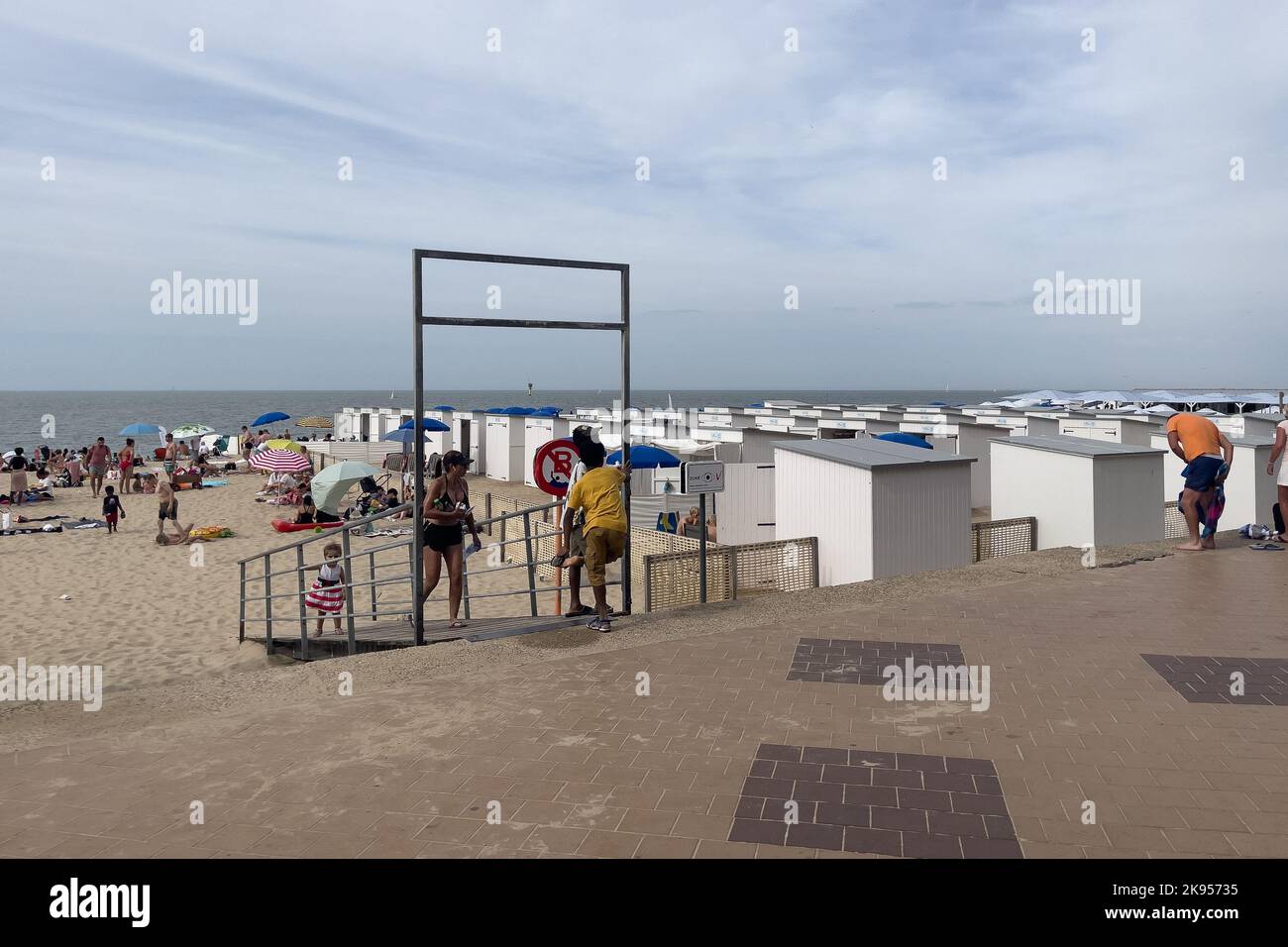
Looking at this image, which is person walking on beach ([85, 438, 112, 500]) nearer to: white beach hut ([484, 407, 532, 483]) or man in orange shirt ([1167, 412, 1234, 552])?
white beach hut ([484, 407, 532, 483])

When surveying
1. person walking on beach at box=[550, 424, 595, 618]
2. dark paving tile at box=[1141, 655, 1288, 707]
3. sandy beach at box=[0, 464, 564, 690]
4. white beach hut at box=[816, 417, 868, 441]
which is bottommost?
sandy beach at box=[0, 464, 564, 690]

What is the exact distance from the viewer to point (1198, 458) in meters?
9.16

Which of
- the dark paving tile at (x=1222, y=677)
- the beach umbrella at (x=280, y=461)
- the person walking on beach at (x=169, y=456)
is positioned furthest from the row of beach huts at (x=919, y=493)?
the person walking on beach at (x=169, y=456)

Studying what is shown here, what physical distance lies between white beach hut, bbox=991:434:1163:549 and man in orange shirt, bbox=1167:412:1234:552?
1.60 m

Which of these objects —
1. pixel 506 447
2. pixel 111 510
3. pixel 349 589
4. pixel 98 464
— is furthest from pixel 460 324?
pixel 98 464

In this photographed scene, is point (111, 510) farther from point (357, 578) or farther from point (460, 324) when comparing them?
point (460, 324)

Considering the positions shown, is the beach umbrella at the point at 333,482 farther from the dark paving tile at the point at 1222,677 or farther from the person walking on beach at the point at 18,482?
the dark paving tile at the point at 1222,677

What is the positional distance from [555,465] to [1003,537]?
21.5 feet

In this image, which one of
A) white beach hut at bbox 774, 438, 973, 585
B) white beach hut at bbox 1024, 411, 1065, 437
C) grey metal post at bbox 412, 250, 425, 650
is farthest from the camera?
white beach hut at bbox 1024, 411, 1065, 437

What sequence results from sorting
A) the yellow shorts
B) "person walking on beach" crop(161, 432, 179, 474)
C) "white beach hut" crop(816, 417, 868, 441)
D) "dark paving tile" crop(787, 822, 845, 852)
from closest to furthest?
"dark paving tile" crop(787, 822, 845, 852), the yellow shorts, "white beach hut" crop(816, 417, 868, 441), "person walking on beach" crop(161, 432, 179, 474)

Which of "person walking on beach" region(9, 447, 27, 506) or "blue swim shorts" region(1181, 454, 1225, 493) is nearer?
"blue swim shorts" region(1181, 454, 1225, 493)

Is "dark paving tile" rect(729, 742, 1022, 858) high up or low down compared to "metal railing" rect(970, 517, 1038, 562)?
down

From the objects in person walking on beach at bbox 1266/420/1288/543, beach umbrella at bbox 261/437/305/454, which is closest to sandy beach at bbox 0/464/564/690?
beach umbrella at bbox 261/437/305/454

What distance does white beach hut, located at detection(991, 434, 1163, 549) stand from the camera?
36.2 ft
